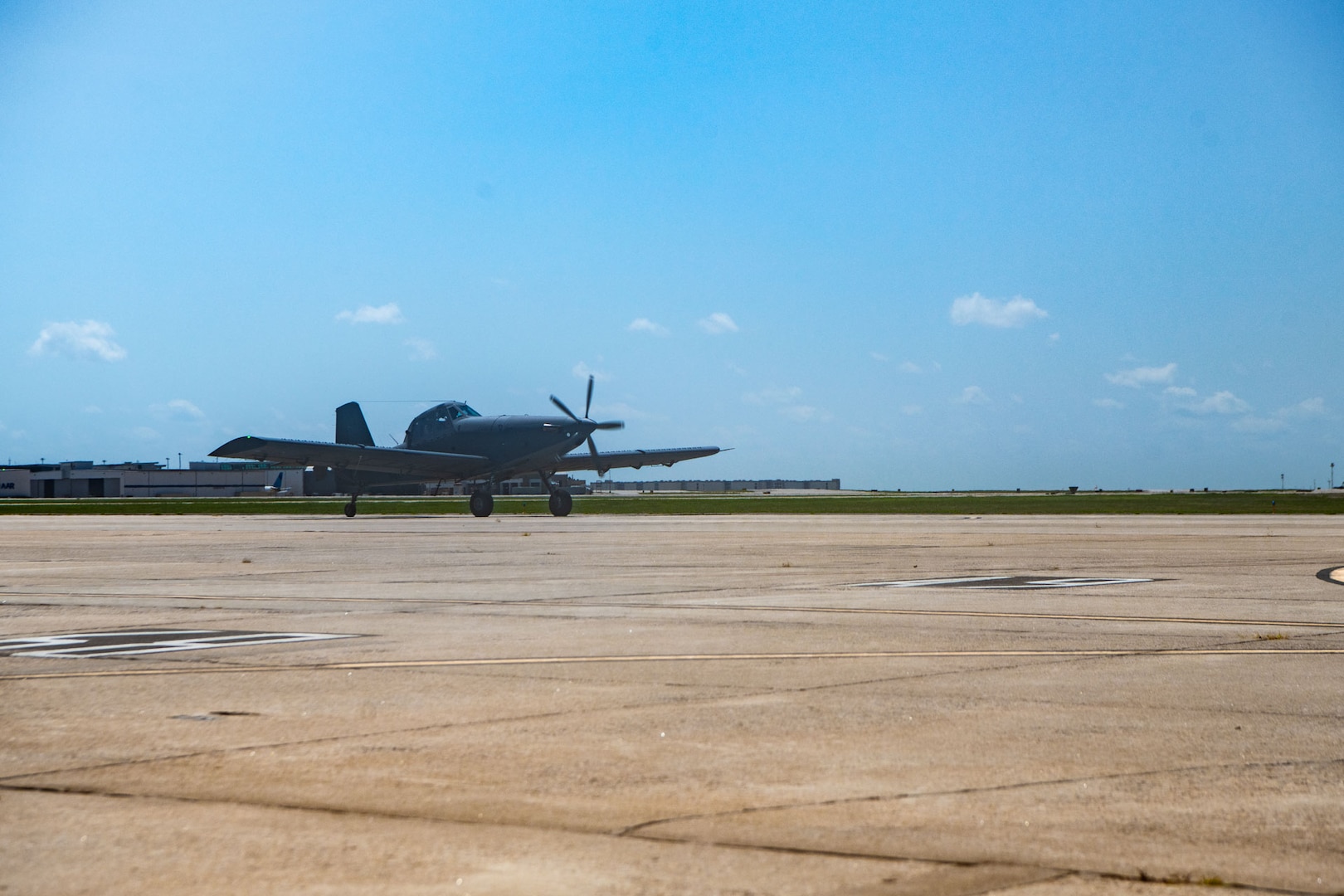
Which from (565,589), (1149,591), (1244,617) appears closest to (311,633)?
(565,589)

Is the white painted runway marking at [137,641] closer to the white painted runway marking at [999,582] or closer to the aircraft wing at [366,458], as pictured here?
the white painted runway marking at [999,582]

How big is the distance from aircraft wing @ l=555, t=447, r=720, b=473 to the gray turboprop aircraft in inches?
1.9

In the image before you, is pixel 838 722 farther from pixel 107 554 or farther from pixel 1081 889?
pixel 107 554

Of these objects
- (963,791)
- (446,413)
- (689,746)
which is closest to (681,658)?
(689,746)

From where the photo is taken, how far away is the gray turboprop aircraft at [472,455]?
172ft

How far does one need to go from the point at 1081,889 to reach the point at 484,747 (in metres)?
3.22

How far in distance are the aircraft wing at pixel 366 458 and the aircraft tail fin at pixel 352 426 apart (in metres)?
5.35

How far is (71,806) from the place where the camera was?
18.1ft

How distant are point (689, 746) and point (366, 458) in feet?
156

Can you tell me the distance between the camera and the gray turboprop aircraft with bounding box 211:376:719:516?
5257cm

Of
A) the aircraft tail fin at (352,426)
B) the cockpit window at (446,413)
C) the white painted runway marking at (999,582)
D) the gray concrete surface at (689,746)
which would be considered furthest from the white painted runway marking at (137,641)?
the aircraft tail fin at (352,426)

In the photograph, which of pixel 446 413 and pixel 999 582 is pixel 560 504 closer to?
pixel 446 413

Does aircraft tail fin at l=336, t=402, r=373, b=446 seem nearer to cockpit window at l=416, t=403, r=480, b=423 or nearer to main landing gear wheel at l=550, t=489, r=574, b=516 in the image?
cockpit window at l=416, t=403, r=480, b=423

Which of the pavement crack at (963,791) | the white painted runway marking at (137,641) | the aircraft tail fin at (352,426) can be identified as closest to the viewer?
the pavement crack at (963,791)
